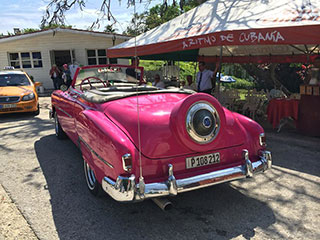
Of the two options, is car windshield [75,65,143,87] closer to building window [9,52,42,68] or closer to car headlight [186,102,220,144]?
car headlight [186,102,220,144]

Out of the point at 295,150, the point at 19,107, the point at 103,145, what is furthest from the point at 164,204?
the point at 19,107

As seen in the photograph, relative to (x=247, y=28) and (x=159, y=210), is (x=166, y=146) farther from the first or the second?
(x=247, y=28)

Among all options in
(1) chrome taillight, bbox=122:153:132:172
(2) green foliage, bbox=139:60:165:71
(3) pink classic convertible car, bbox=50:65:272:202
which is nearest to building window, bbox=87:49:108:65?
(2) green foliage, bbox=139:60:165:71

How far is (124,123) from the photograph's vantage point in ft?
9.68

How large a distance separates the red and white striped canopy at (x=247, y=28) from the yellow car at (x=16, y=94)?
3227mm

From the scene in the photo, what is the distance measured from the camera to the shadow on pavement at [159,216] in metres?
2.68

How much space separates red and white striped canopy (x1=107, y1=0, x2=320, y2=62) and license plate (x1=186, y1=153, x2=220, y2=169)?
8.41 feet

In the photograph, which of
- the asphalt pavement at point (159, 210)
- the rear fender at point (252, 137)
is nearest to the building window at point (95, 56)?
the asphalt pavement at point (159, 210)

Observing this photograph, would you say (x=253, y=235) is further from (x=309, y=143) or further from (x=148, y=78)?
(x=148, y=78)

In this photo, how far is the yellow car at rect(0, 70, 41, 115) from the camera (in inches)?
327

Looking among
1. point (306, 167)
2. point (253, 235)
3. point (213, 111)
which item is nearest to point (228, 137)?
point (213, 111)

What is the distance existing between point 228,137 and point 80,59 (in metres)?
15.7

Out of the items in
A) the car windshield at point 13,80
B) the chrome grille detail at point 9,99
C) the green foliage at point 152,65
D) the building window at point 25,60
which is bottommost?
the chrome grille detail at point 9,99

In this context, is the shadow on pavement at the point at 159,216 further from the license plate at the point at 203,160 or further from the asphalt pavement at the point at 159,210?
the license plate at the point at 203,160
